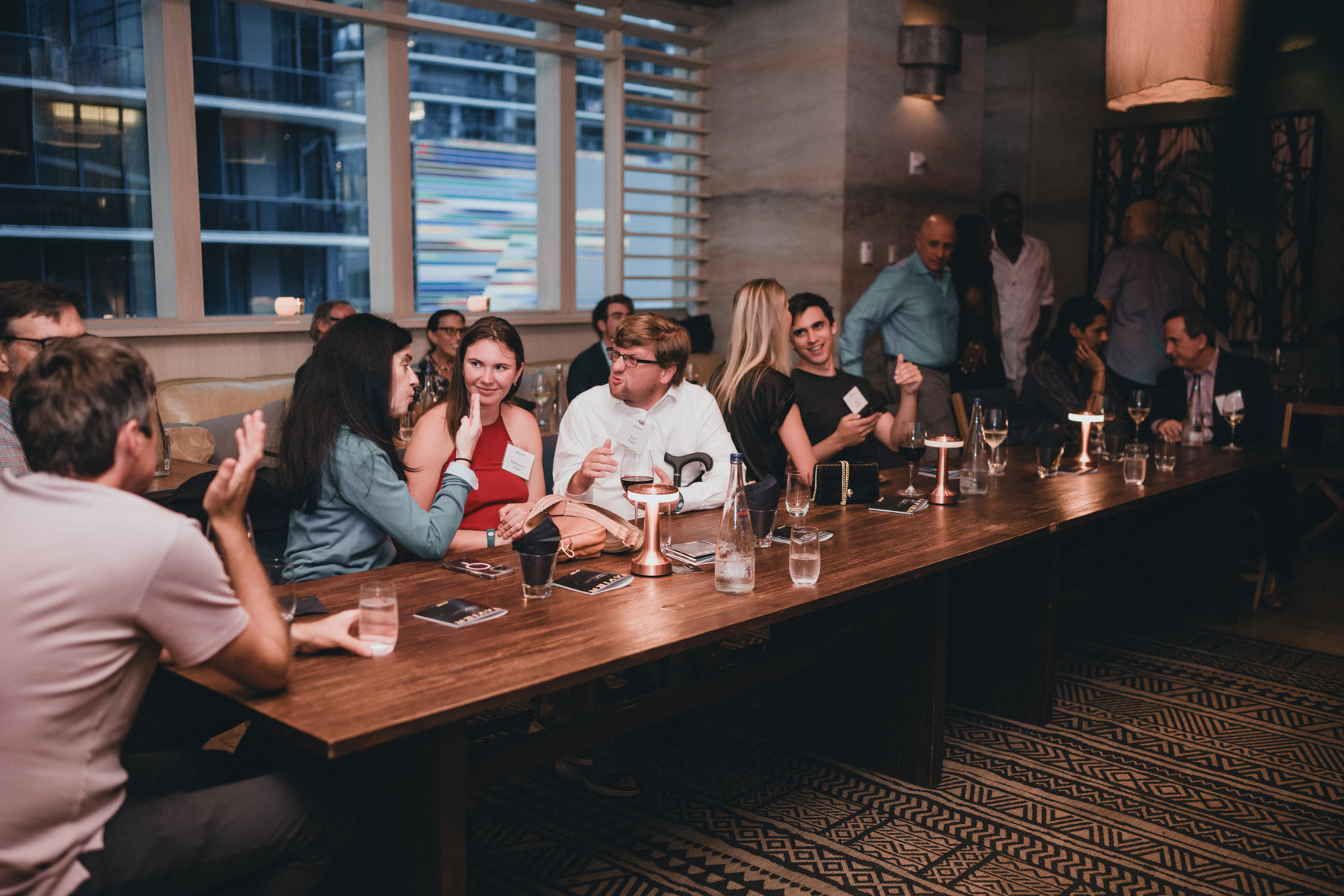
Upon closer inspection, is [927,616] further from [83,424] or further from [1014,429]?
[1014,429]

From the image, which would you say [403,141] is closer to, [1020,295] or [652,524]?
[1020,295]

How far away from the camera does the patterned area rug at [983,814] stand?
7.95ft

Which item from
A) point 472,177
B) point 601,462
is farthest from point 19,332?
point 472,177

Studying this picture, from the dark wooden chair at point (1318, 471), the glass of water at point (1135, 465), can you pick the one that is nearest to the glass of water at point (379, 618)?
the glass of water at point (1135, 465)

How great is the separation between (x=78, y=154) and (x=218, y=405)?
1498mm

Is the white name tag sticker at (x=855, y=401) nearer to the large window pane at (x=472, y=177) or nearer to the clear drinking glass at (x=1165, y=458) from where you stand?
the clear drinking glass at (x=1165, y=458)

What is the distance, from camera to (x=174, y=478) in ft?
11.1

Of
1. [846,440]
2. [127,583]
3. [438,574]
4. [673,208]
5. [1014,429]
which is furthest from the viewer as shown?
[673,208]

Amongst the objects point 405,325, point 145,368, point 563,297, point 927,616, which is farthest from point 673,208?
point 145,368

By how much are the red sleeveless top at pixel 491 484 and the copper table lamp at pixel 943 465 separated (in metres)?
1.25

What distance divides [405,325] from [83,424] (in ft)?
15.3

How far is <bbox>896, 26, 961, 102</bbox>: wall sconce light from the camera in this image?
22.8ft

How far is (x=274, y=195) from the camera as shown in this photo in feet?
19.9

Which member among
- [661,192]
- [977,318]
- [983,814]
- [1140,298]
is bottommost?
[983,814]
